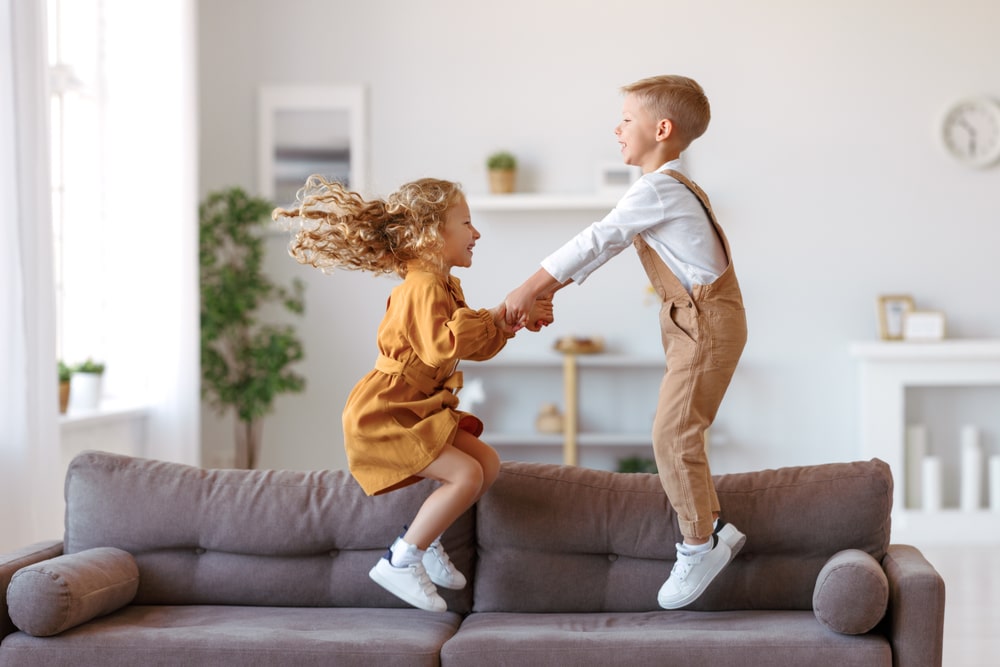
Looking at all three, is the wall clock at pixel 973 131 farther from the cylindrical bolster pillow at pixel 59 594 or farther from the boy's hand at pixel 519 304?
the cylindrical bolster pillow at pixel 59 594

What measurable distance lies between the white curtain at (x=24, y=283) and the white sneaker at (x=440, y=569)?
1.76m

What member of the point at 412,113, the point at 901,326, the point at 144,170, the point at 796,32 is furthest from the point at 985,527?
the point at 144,170

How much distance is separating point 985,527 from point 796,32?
106 inches

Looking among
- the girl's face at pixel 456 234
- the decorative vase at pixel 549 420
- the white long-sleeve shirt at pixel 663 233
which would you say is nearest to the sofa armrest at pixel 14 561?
the girl's face at pixel 456 234

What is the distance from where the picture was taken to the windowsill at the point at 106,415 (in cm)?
443

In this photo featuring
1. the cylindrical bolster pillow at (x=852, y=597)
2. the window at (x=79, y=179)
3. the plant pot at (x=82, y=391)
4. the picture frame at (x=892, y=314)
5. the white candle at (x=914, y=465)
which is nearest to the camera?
the cylindrical bolster pillow at (x=852, y=597)

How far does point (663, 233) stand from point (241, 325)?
3623 millimetres

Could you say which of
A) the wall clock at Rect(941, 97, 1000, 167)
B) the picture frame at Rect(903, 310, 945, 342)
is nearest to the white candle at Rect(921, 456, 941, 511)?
the picture frame at Rect(903, 310, 945, 342)

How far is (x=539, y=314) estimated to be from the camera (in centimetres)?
262

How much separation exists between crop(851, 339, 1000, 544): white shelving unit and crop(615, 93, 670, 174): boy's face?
10.6 feet

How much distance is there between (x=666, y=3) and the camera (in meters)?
5.87

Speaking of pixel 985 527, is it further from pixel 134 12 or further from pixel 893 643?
pixel 134 12

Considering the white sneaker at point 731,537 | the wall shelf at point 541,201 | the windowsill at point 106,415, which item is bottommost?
the white sneaker at point 731,537

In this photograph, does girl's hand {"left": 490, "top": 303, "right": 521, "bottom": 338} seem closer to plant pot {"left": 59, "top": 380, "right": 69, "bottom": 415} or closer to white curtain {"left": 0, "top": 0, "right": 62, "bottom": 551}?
white curtain {"left": 0, "top": 0, "right": 62, "bottom": 551}
